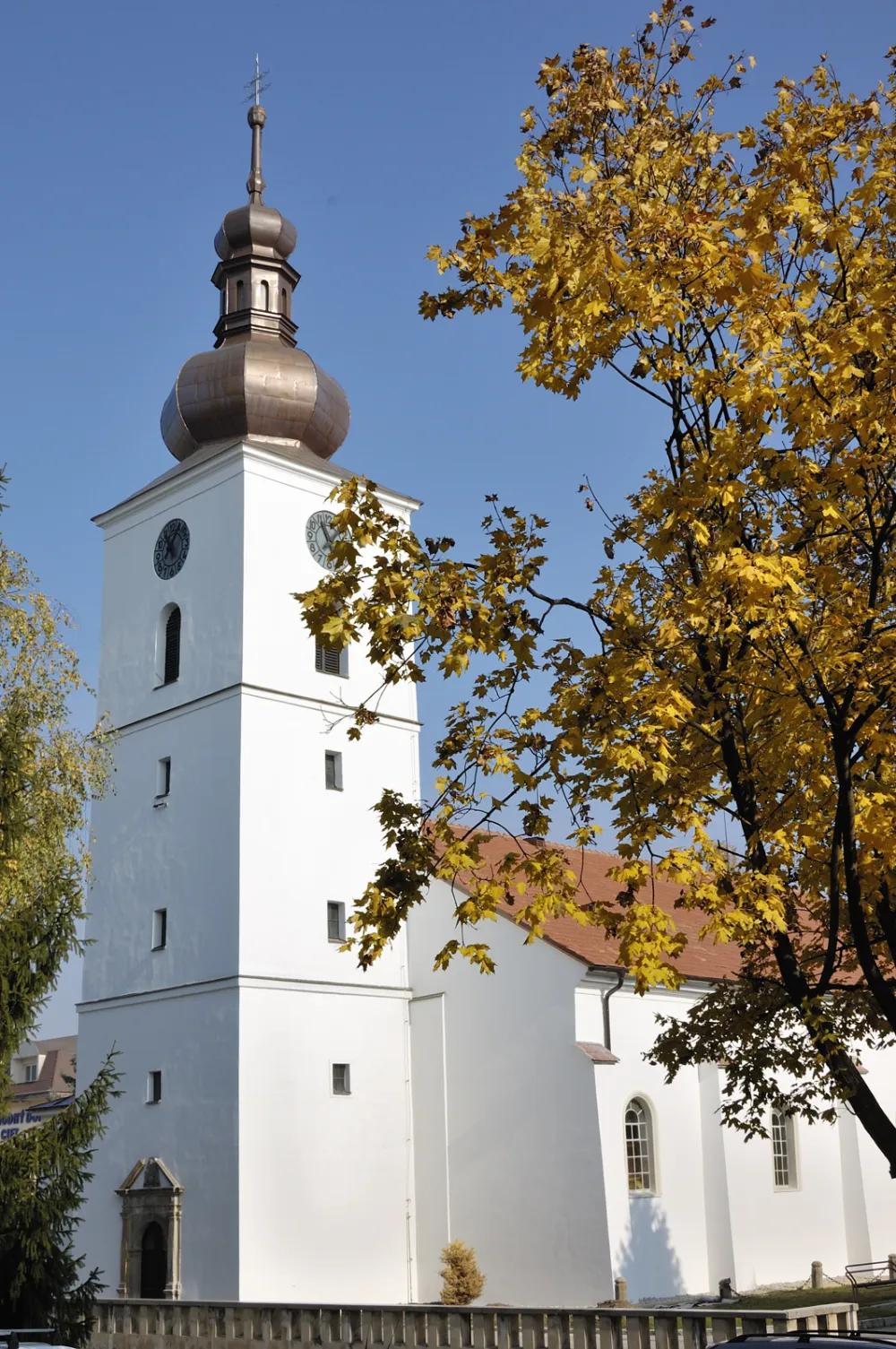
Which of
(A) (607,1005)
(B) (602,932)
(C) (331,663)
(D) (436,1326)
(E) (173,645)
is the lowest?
(D) (436,1326)

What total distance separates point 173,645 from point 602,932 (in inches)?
432

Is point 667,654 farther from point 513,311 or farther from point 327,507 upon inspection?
point 327,507

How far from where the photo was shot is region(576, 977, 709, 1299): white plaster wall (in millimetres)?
23953

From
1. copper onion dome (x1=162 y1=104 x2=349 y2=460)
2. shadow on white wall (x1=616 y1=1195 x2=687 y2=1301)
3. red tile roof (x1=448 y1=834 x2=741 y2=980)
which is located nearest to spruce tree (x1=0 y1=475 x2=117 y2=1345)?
red tile roof (x1=448 y1=834 x2=741 y2=980)

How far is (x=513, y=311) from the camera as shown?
8.32 meters

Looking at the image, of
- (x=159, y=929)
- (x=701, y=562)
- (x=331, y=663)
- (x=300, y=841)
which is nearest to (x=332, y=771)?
(x=300, y=841)

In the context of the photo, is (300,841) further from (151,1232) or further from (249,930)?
(151,1232)

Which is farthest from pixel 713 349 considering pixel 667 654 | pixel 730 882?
pixel 730 882

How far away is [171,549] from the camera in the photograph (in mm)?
30984

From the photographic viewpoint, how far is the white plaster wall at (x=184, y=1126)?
974 inches

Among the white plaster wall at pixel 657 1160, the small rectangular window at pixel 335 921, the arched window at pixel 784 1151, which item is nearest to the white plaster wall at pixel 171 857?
the small rectangular window at pixel 335 921

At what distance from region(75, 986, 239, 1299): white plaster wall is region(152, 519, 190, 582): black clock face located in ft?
30.3

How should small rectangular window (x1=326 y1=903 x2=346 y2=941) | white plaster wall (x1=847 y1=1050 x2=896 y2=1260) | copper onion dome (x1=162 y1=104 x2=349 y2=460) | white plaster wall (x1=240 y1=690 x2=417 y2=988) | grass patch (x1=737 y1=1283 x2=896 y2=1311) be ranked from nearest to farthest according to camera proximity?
1. grass patch (x1=737 y1=1283 x2=896 y2=1311)
2. white plaster wall (x1=240 y1=690 x2=417 y2=988)
3. small rectangular window (x1=326 y1=903 x2=346 y2=941)
4. white plaster wall (x1=847 y1=1050 x2=896 y2=1260)
5. copper onion dome (x1=162 y1=104 x2=349 y2=460)

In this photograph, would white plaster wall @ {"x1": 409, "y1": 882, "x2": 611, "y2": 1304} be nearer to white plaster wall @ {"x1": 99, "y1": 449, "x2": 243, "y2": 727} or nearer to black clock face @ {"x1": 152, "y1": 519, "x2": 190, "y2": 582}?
white plaster wall @ {"x1": 99, "y1": 449, "x2": 243, "y2": 727}
